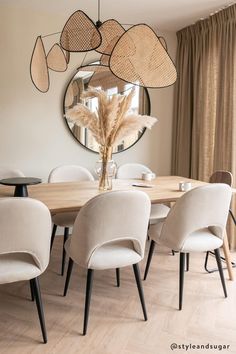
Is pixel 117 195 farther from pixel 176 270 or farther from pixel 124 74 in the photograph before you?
pixel 176 270

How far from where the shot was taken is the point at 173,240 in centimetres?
225

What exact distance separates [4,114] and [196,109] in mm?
2135

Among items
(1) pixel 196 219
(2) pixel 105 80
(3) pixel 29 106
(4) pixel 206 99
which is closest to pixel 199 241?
(1) pixel 196 219

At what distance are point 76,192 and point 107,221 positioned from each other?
0.71 meters

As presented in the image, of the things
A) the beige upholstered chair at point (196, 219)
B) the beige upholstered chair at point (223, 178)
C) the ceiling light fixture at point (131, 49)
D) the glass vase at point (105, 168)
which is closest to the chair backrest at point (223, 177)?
the beige upholstered chair at point (223, 178)

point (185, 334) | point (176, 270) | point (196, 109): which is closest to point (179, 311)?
point (185, 334)

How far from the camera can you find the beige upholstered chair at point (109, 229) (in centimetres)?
184

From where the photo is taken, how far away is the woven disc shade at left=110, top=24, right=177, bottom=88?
6.53 feet

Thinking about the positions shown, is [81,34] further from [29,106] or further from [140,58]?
[29,106]

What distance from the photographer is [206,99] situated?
145 inches

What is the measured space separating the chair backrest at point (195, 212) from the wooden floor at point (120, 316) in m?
0.47

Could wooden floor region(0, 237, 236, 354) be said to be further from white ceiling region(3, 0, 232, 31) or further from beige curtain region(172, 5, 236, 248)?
white ceiling region(3, 0, 232, 31)

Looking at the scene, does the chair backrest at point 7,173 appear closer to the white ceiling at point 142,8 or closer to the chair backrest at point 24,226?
the chair backrest at point 24,226

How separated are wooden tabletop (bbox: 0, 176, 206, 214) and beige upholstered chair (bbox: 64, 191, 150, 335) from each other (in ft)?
0.81
